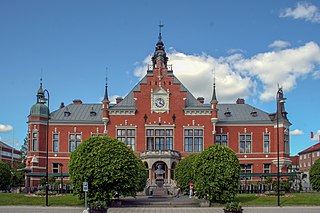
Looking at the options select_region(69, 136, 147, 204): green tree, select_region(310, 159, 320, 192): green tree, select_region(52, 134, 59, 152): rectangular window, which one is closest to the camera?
select_region(69, 136, 147, 204): green tree

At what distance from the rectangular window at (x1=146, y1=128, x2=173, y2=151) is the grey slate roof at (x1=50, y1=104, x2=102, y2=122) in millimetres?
8645

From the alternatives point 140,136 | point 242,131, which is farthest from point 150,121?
point 242,131

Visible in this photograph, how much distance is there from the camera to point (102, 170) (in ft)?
124

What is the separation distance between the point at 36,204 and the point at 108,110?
29507mm

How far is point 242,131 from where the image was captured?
236 feet

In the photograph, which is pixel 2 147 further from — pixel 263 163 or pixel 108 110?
pixel 263 163

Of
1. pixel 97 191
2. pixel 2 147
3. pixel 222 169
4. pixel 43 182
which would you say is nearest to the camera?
pixel 97 191

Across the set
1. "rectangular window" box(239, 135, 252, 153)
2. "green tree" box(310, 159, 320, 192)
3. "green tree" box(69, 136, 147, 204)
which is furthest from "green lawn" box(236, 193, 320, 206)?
"rectangular window" box(239, 135, 252, 153)

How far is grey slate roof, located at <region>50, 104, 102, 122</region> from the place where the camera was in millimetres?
72438

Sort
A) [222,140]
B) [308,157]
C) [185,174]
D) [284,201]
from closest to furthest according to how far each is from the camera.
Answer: [284,201]
[185,174]
[222,140]
[308,157]

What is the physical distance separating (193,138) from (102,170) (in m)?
33.4

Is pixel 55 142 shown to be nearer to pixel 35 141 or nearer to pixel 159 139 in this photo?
pixel 35 141

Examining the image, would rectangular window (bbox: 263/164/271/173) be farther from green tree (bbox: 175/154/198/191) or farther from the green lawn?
the green lawn

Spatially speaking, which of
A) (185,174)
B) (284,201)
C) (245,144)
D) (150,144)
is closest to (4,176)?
(150,144)
